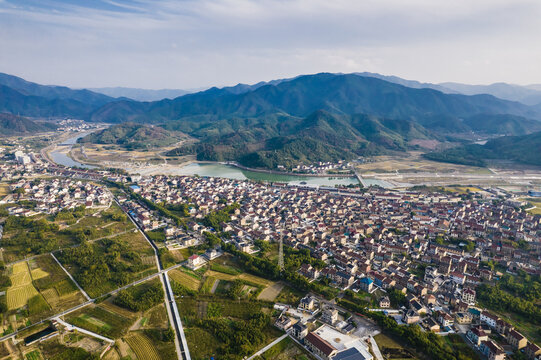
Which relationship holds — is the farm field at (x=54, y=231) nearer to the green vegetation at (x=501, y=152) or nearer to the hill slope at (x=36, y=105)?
the green vegetation at (x=501, y=152)

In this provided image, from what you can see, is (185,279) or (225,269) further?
(225,269)

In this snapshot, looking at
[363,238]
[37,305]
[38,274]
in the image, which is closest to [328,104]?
[363,238]

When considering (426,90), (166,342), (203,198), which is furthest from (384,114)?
(166,342)

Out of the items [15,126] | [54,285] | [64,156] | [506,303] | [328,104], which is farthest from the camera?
[328,104]

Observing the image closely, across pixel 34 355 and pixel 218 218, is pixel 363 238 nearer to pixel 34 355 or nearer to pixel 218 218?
pixel 218 218

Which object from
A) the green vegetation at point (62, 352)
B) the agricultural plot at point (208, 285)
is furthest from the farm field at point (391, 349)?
the green vegetation at point (62, 352)

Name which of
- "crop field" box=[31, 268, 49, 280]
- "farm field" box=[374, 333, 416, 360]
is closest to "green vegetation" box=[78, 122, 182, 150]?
"crop field" box=[31, 268, 49, 280]
